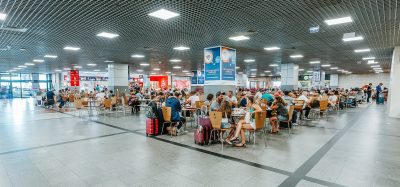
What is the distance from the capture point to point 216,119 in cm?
507

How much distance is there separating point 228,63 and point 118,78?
10.1 meters

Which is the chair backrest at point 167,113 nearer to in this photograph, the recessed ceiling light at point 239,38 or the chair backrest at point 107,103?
the recessed ceiling light at point 239,38

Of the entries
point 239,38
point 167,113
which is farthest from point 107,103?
point 239,38

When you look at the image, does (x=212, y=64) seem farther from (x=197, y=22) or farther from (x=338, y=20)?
(x=338, y=20)

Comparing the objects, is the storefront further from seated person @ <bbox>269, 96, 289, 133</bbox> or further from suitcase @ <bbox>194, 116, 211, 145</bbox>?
seated person @ <bbox>269, 96, 289, 133</bbox>

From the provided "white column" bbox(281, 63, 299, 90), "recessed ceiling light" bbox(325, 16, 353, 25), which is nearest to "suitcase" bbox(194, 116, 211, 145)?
"recessed ceiling light" bbox(325, 16, 353, 25)

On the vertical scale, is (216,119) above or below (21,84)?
below

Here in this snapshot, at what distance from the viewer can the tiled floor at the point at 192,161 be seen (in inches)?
131

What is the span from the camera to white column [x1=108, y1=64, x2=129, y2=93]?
16.4 meters

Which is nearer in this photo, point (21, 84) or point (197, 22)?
point (197, 22)

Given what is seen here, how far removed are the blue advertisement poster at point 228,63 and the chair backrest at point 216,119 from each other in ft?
15.6

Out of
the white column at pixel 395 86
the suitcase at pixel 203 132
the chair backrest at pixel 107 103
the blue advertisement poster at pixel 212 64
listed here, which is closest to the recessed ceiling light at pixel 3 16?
the chair backrest at pixel 107 103

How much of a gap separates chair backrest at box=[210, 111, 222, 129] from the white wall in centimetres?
3685

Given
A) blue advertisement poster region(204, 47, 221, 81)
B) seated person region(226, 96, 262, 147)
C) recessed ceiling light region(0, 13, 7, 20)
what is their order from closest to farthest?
seated person region(226, 96, 262, 147), recessed ceiling light region(0, 13, 7, 20), blue advertisement poster region(204, 47, 221, 81)
